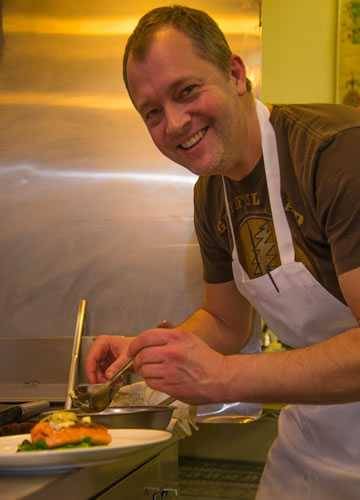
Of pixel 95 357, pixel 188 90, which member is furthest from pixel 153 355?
pixel 188 90

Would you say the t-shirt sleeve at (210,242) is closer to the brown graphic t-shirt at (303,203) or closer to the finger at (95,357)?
the brown graphic t-shirt at (303,203)

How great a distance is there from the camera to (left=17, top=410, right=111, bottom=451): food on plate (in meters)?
0.91

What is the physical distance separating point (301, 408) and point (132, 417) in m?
0.30

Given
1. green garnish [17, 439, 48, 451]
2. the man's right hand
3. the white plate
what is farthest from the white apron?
green garnish [17, 439, 48, 451]

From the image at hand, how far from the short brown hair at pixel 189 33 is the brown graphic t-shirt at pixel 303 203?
12 centimetres

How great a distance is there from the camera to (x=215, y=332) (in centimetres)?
140

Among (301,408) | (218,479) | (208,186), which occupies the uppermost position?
(208,186)

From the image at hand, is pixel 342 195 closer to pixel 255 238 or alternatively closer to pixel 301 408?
pixel 255 238

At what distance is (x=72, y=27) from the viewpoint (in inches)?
76.6

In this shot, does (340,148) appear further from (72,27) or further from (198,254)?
(72,27)

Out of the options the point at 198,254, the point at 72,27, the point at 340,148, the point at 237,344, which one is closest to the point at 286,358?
the point at 340,148

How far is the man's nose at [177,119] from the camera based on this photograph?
1.11m

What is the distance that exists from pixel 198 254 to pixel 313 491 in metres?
0.76

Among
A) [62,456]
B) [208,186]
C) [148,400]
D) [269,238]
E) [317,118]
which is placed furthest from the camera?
[148,400]
